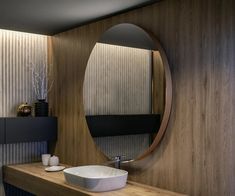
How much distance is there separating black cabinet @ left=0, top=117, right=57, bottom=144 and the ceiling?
3.66 ft

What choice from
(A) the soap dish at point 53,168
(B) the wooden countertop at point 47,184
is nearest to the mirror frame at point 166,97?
(B) the wooden countertop at point 47,184

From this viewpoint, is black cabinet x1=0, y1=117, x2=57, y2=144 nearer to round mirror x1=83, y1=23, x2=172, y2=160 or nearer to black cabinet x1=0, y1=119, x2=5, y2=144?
black cabinet x1=0, y1=119, x2=5, y2=144

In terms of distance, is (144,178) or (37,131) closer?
(144,178)

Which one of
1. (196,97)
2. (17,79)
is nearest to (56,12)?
(17,79)

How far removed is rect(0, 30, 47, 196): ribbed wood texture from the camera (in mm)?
4367

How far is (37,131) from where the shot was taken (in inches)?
170

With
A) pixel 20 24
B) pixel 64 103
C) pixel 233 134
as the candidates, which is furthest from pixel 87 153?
pixel 233 134

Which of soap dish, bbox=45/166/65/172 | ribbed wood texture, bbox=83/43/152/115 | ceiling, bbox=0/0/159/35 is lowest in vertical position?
soap dish, bbox=45/166/65/172

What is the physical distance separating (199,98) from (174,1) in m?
0.84

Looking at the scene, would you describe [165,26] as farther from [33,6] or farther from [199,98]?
[33,6]

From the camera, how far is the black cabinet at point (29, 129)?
411 cm

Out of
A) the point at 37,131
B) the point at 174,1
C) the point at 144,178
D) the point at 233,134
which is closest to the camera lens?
the point at 233,134

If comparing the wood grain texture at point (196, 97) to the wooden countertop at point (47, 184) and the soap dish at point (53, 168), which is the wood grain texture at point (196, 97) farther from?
the soap dish at point (53, 168)

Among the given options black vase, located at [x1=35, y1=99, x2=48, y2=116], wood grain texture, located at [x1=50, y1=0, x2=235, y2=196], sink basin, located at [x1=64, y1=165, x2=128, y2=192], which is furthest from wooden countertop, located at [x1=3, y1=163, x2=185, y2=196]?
black vase, located at [x1=35, y1=99, x2=48, y2=116]
